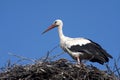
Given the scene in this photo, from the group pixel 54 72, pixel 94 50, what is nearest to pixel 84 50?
pixel 94 50

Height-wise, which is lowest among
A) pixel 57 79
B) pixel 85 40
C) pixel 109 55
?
pixel 57 79

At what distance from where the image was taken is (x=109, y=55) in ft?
36.9

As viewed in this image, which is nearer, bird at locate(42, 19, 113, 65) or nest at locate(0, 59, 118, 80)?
nest at locate(0, 59, 118, 80)

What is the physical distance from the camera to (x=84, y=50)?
11.6 meters

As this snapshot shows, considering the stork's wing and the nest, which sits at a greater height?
the stork's wing

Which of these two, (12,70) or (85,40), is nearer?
(12,70)

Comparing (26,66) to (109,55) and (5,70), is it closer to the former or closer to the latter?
(5,70)

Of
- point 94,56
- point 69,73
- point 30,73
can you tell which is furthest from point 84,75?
point 94,56

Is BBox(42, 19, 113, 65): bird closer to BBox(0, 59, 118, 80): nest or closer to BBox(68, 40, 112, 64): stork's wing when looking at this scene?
BBox(68, 40, 112, 64): stork's wing

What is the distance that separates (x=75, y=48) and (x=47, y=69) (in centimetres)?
234

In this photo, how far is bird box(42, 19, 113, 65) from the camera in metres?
11.3

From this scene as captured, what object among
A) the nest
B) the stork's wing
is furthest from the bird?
the nest

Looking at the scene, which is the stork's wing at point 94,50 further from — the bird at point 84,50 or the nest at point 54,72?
the nest at point 54,72

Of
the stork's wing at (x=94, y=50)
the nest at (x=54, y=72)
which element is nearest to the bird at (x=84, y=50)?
the stork's wing at (x=94, y=50)
